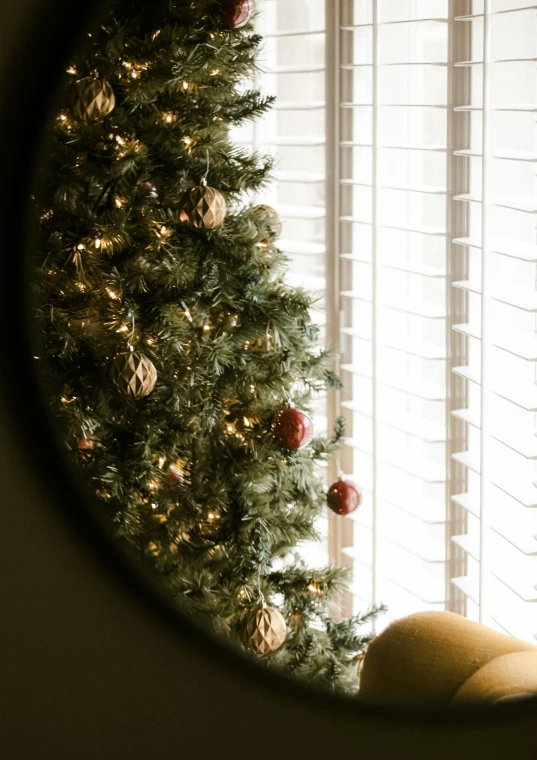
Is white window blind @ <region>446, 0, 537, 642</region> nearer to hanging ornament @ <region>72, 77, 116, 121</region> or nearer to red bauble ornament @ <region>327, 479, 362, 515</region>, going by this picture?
red bauble ornament @ <region>327, 479, 362, 515</region>

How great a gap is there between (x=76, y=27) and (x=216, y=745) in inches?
19.6

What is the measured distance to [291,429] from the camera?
0.98 metres

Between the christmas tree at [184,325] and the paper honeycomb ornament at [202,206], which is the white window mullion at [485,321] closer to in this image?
the christmas tree at [184,325]

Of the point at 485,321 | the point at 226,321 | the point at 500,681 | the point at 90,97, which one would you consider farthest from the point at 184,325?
the point at 500,681

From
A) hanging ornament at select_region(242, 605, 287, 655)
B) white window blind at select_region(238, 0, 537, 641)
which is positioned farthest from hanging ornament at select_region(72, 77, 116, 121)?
hanging ornament at select_region(242, 605, 287, 655)

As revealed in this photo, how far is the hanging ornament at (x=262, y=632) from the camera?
91cm

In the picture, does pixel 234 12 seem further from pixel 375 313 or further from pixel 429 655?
pixel 429 655

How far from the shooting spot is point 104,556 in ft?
1.82

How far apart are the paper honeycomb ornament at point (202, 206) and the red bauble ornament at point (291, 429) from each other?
252 millimetres

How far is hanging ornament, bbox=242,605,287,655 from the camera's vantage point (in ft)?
2.98

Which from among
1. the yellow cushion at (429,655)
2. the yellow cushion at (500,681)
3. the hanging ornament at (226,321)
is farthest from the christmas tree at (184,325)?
the yellow cushion at (500,681)

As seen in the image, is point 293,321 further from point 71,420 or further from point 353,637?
point 353,637

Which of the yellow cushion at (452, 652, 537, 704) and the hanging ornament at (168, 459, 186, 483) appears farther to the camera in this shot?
the hanging ornament at (168, 459, 186, 483)

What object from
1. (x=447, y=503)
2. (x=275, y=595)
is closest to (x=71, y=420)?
(x=275, y=595)
